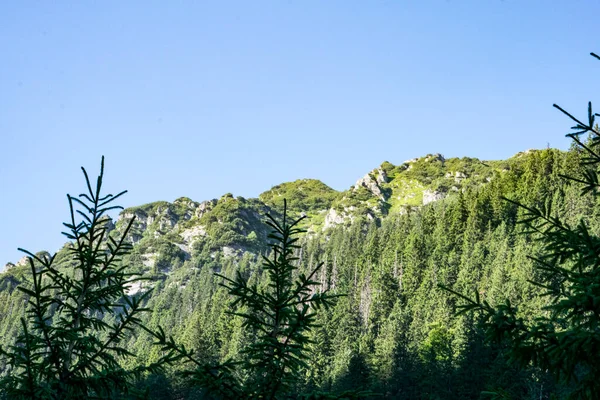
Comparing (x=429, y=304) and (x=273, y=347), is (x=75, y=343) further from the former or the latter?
(x=429, y=304)

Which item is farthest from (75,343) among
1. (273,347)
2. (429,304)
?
(429,304)

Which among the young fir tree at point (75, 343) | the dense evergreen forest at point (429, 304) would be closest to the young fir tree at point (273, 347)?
the young fir tree at point (75, 343)

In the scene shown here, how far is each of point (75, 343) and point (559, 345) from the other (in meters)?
5.96

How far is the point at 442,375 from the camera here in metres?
46.5

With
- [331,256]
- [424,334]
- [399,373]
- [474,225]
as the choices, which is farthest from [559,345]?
[331,256]

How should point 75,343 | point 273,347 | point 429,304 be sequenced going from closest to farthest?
point 273,347 < point 75,343 < point 429,304

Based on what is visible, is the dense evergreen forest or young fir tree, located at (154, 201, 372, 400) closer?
young fir tree, located at (154, 201, 372, 400)

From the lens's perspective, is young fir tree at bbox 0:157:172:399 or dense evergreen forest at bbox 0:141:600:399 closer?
young fir tree at bbox 0:157:172:399

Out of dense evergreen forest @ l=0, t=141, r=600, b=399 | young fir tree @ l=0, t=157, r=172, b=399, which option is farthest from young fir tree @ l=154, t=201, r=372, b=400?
dense evergreen forest @ l=0, t=141, r=600, b=399

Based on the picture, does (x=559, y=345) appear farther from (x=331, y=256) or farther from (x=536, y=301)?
(x=331, y=256)

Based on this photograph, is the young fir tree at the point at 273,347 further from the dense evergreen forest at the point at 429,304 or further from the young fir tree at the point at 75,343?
the dense evergreen forest at the point at 429,304

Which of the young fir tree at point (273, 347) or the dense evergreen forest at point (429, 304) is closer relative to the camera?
the young fir tree at point (273, 347)

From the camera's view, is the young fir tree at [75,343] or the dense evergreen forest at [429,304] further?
the dense evergreen forest at [429,304]

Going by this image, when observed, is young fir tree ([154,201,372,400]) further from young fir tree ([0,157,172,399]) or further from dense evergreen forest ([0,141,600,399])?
dense evergreen forest ([0,141,600,399])
